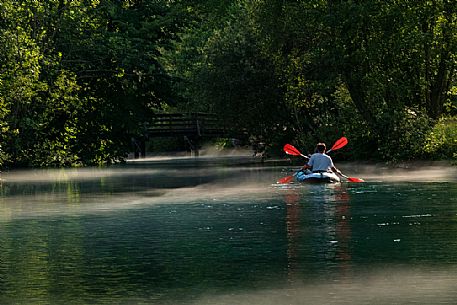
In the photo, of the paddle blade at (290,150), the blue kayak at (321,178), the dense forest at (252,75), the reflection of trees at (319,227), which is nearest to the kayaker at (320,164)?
the blue kayak at (321,178)

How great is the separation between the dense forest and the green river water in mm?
17113

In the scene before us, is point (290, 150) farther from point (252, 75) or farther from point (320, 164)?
point (252, 75)

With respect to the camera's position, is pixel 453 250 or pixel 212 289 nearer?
pixel 212 289

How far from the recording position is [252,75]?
6188 centimetres

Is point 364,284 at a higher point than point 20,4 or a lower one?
lower

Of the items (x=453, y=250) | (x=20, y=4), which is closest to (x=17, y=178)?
(x=20, y=4)

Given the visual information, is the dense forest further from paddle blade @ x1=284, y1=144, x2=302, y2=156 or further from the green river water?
the green river water

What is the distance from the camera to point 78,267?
15070mm

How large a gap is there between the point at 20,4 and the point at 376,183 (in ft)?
81.9

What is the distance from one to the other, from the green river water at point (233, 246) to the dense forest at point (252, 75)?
17.1 metres

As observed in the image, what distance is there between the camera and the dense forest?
49.0m

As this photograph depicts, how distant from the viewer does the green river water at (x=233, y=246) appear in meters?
12.6

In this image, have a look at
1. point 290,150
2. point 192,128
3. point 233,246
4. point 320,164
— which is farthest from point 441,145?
point 192,128

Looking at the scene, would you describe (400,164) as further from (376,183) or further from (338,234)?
(338,234)
